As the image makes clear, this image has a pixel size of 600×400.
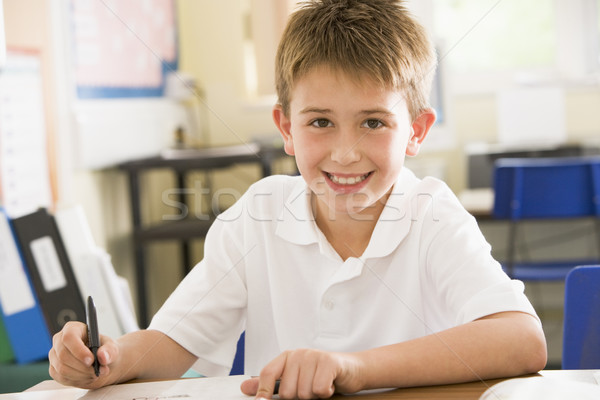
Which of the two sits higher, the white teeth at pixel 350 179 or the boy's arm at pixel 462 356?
the white teeth at pixel 350 179

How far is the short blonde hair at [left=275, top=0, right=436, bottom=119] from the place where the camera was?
97 cm

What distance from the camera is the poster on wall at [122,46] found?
8.06ft

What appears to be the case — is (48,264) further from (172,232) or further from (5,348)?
(172,232)

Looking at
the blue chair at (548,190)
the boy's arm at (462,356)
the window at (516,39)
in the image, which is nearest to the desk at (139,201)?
the blue chair at (548,190)

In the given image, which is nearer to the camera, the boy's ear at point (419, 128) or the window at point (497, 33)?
the boy's ear at point (419, 128)

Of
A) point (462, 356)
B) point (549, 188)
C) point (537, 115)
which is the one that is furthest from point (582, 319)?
point (537, 115)

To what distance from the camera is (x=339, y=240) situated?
1.05m

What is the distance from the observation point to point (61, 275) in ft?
4.97

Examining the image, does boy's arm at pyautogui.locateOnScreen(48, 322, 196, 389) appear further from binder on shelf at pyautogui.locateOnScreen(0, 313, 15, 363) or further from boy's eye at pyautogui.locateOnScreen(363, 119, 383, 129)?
binder on shelf at pyautogui.locateOnScreen(0, 313, 15, 363)

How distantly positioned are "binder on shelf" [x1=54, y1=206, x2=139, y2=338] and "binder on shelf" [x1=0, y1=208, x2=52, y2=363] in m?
0.09

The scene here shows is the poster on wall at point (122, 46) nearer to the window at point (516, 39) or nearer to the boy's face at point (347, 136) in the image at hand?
the window at point (516, 39)

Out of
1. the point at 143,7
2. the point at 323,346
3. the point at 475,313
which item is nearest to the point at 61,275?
the point at 323,346

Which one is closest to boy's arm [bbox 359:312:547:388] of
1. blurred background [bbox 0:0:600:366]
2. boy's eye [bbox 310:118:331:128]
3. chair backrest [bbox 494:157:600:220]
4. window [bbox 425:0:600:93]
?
boy's eye [bbox 310:118:331:128]

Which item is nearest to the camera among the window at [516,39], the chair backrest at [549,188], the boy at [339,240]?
the boy at [339,240]
